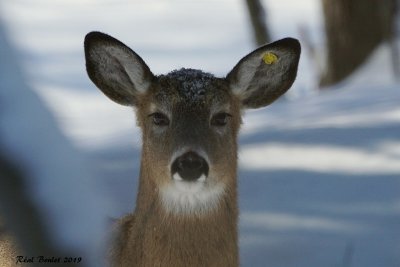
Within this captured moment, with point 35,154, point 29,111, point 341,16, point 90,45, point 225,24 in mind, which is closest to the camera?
point 35,154

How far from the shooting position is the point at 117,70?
3070 millimetres

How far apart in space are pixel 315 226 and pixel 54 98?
3.44 m

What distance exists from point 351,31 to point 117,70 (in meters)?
6.26

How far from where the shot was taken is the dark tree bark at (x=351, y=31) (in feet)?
29.4

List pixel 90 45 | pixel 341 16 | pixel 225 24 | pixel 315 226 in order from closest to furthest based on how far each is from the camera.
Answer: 1. pixel 90 45
2. pixel 315 226
3. pixel 341 16
4. pixel 225 24

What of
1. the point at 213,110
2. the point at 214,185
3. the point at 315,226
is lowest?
the point at 315,226

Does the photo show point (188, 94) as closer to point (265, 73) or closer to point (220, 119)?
point (220, 119)

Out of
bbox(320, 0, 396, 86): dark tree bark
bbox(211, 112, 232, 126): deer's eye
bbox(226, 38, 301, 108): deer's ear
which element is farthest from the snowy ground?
bbox(211, 112, 232, 126): deer's eye

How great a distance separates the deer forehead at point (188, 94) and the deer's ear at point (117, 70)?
8 cm

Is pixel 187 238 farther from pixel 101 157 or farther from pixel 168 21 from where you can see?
pixel 168 21

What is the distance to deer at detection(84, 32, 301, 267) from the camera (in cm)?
291

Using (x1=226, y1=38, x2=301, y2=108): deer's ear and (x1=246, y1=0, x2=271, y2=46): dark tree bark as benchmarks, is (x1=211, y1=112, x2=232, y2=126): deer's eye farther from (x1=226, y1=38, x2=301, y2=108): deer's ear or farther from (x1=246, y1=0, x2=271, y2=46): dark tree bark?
(x1=246, y1=0, x2=271, y2=46): dark tree bark

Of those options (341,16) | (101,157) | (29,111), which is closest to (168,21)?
(341,16)

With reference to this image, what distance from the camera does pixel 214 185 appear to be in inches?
116
